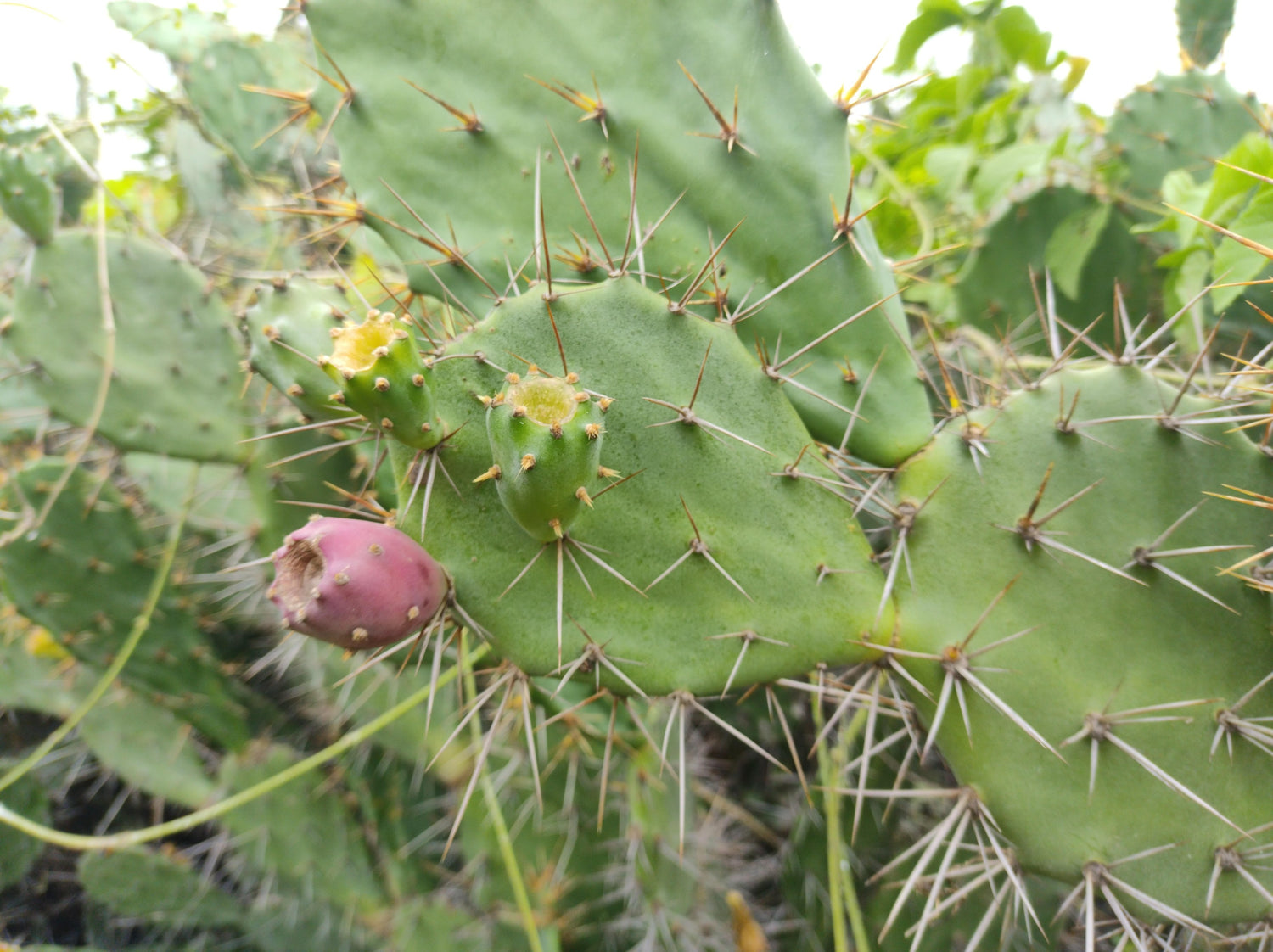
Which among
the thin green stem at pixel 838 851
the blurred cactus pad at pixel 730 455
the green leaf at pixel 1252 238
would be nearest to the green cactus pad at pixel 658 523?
the blurred cactus pad at pixel 730 455

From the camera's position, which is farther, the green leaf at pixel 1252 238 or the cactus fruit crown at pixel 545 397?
the green leaf at pixel 1252 238

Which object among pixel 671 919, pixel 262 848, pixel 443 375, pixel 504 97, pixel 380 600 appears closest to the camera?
pixel 380 600

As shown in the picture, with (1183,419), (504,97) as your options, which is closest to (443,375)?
(504,97)

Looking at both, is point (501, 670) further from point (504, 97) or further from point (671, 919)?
point (671, 919)

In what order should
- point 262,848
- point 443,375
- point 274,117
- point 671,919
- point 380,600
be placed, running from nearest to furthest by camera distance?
point 380,600, point 443,375, point 671,919, point 262,848, point 274,117

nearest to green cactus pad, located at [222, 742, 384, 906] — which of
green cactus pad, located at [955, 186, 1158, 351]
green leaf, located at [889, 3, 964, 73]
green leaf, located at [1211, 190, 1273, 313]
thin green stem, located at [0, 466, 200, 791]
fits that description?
thin green stem, located at [0, 466, 200, 791]

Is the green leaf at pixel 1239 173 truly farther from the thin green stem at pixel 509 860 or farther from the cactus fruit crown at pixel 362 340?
the thin green stem at pixel 509 860
